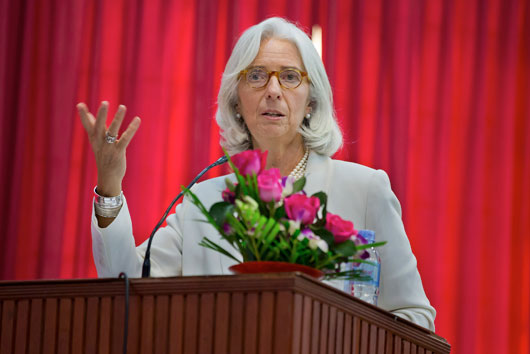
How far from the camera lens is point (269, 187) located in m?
1.67

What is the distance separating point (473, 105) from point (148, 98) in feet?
4.81

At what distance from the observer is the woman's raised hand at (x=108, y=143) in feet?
6.26

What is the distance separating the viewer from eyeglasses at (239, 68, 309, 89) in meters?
2.56

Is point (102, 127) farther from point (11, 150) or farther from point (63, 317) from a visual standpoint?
point (11, 150)

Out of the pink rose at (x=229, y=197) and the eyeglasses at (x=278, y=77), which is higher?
the eyeglasses at (x=278, y=77)

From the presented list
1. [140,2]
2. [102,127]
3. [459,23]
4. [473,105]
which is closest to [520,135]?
[473,105]

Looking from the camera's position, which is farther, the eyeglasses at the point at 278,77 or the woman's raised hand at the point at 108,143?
the eyeglasses at the point at 278,77

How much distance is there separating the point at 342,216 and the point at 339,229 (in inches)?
30.4

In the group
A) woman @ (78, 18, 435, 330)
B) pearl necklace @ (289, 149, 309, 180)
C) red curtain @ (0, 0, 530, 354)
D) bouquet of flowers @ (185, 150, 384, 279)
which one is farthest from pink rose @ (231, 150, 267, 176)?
red curtain @ (0, 0, 530, 354)

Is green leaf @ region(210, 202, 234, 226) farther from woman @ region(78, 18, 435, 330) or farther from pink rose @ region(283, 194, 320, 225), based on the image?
woman @ region(78, 18, 435, 330)

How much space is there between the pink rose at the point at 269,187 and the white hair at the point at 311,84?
926 millimetres

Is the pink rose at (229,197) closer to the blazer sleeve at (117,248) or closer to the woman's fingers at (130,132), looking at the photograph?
the woman's fingers at (130,132)

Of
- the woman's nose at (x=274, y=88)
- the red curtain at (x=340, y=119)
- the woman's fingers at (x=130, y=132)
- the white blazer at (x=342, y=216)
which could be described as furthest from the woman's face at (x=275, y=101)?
the red curtain at (x=340, y=119)

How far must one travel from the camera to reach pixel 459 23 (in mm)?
4234
